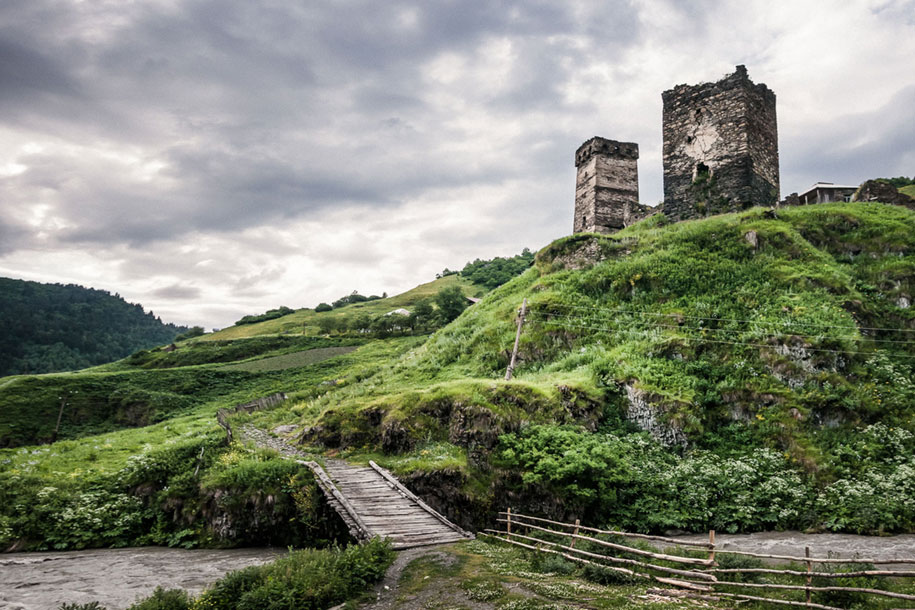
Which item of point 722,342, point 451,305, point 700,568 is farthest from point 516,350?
point 451,305

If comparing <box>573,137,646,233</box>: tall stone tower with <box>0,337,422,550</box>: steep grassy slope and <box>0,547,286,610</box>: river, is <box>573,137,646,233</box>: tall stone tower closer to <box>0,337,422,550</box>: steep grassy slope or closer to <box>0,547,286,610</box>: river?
<box>0,337,422,550</box>: steep grassy slope

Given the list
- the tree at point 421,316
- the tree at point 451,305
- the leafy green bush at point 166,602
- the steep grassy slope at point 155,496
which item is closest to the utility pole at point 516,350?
the steep grassy slope at point 155,496

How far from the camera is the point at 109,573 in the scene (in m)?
14.6

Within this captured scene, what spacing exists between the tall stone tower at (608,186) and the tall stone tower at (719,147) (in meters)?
5.66

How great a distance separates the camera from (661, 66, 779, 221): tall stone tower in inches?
1314

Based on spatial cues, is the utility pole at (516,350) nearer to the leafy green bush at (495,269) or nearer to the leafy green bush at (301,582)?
the leafy green bush at (301,582)

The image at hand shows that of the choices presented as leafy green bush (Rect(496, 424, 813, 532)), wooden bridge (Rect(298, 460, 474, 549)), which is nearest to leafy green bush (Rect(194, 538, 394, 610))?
wooden bridge (Rect(298, 460, 474, 549))

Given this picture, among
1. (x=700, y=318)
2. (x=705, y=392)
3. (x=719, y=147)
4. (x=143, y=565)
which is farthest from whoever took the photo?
(x=719, y=147)

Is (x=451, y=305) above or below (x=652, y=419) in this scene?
above

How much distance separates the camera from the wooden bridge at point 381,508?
13172mm

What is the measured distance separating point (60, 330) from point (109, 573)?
152 meters

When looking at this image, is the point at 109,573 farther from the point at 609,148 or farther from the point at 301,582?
the point at 609,148

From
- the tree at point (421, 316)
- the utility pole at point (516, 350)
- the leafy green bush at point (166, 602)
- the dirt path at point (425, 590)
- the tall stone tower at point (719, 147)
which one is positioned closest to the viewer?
the dirt path at point (425, 590)

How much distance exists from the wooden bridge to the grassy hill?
35.5 inches
